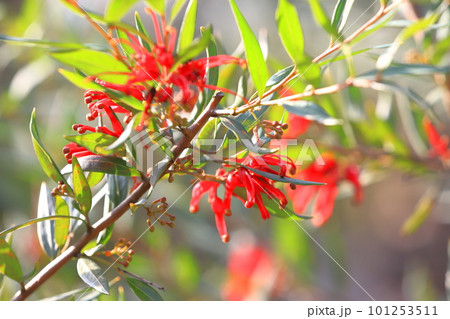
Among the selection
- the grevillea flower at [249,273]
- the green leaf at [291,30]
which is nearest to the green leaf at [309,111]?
the green leaf at [291,30]

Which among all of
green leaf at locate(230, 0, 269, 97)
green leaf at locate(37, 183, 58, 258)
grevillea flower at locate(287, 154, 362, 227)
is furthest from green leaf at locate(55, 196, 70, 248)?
grevillea flower at locate(287, 154, 362, 227)

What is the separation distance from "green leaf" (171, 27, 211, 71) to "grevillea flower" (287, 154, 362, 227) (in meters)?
0.48

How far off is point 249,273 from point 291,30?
1009mm

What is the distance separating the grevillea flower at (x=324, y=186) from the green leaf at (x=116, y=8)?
533 millimetres

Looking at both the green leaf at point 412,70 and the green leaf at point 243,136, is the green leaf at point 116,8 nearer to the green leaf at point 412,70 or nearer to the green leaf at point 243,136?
the green leaf at point 243,136

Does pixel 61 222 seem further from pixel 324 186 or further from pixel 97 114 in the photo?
pixel 324 186

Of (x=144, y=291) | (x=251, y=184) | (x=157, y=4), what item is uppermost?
(x=157, y=4)

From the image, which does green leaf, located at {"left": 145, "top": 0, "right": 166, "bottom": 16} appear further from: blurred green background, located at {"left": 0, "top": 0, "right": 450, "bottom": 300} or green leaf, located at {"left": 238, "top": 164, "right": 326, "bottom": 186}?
blurred green background, located at {"left": 0, "top": 0, "right": 450, "bottom": 300}

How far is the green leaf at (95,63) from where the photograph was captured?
395 mm

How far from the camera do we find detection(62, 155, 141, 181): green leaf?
19.1 inches

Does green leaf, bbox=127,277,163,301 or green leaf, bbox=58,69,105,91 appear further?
green leaf, bbox=127,277,163,301

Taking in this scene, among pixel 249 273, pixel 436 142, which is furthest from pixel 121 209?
pixel 249 273

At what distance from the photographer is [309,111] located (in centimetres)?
56

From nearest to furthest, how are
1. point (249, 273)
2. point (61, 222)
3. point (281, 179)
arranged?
point (281, 179) < point (61, 222) < point (249, 273)
